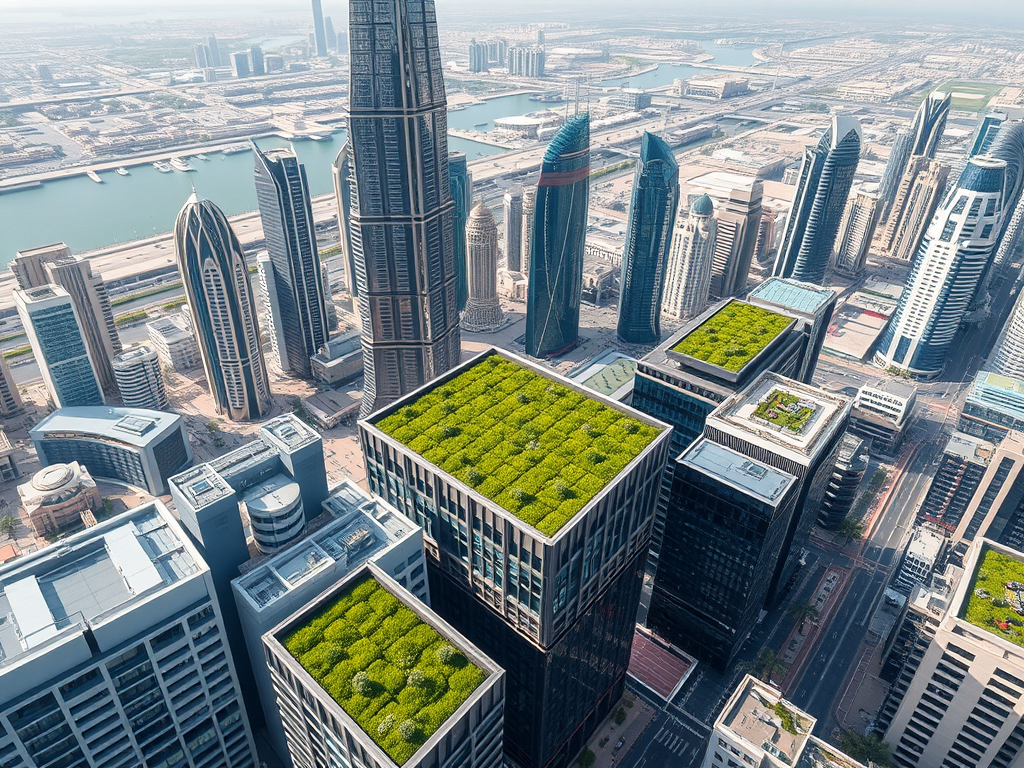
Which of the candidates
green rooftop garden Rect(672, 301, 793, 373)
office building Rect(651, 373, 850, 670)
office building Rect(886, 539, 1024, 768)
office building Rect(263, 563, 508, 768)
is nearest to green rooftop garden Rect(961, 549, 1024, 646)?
office building Rect(886, 539, 1024, 768)

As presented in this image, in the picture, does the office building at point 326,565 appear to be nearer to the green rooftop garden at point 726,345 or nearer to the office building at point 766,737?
the office building at point 766,737

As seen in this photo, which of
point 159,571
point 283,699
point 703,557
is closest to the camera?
point 283,699

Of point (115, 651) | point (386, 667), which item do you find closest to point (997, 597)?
point (386, 667)

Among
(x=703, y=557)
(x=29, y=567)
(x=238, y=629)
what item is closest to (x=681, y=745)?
(x=703, y=557)

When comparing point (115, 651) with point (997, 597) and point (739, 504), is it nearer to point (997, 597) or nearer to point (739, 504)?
point (739, 504)

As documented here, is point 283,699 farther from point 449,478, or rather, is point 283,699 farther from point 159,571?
point 449,478

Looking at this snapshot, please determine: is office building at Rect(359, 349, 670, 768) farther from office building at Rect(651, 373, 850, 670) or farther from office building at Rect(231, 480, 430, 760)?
office building at Rect(651, 373, 850, 670)

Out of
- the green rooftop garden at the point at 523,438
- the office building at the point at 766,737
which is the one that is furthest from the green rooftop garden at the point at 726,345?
the office building at the point at 766,737
